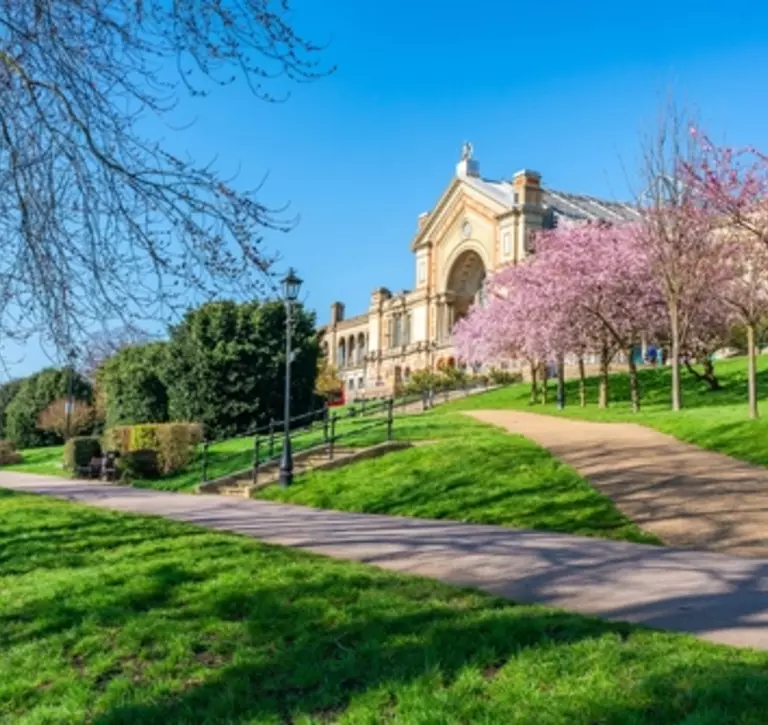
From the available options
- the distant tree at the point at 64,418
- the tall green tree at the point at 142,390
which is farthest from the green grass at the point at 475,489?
the distant tree at the point at 64,418

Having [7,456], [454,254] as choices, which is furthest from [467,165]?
[7,456]

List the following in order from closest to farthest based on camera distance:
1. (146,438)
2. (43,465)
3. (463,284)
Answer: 1. (146,438)
2. (43,465)
3. (463,284)

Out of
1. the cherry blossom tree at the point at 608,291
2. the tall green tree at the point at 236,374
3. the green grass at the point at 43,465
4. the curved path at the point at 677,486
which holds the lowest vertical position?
the green grass at the point at 43,465

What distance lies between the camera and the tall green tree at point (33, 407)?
5616cm

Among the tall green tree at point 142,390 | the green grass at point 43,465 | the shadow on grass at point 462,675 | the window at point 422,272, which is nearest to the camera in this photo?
the shadow on grass at point 462,675

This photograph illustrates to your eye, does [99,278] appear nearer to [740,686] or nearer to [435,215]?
[740,686]

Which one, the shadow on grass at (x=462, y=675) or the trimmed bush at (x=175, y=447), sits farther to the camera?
the trimmed bush at (x=175, y=447)

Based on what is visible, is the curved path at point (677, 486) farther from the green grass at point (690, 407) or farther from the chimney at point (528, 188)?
the chimney at point (528, 188)

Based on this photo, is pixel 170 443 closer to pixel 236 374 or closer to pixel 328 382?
pixel 236 374

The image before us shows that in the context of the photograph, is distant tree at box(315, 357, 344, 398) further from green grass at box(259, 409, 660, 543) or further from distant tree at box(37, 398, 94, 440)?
green grass at box(259, 409, 660, 543)

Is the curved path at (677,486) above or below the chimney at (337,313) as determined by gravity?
below

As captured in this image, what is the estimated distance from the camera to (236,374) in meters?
35.3

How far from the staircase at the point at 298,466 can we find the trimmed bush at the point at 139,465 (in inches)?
210

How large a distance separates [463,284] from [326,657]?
217 feet
